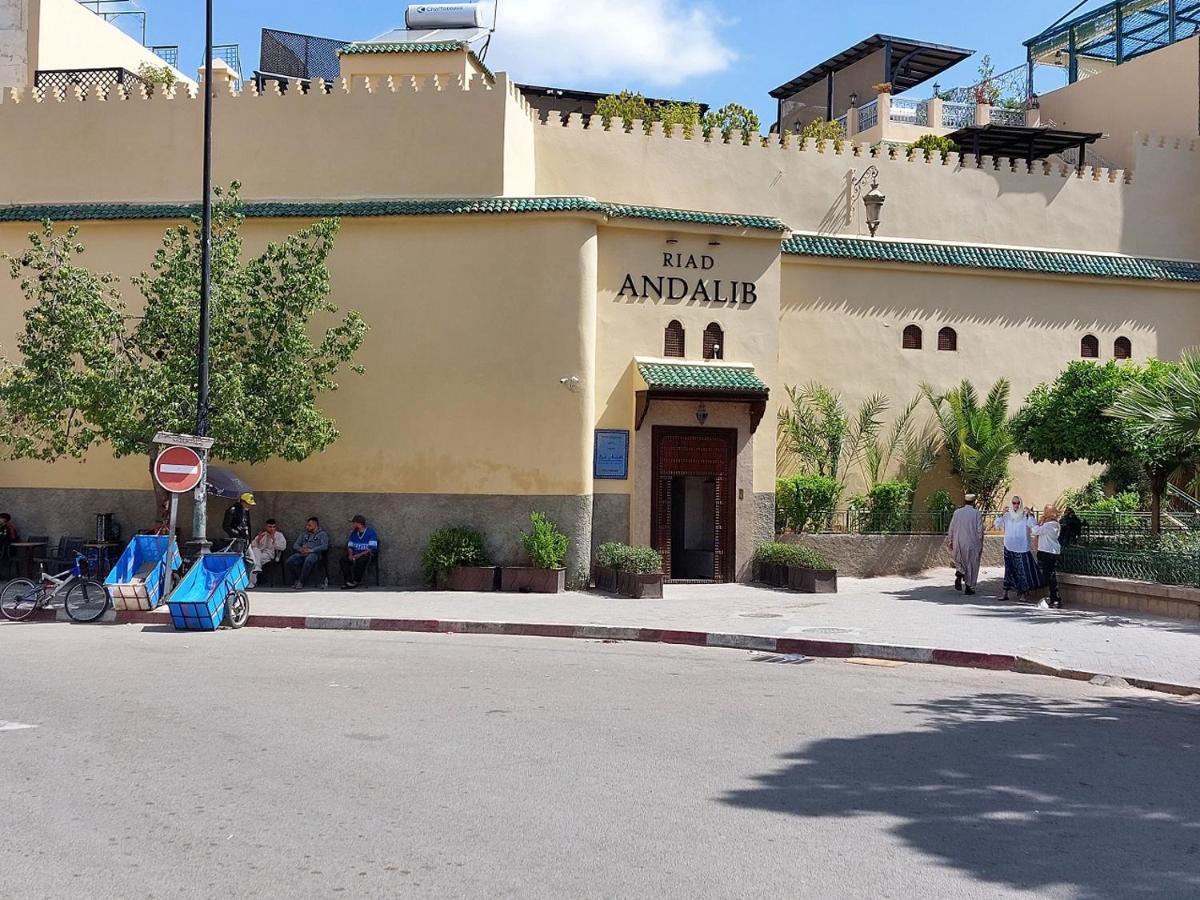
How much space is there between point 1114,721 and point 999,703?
1.02 m

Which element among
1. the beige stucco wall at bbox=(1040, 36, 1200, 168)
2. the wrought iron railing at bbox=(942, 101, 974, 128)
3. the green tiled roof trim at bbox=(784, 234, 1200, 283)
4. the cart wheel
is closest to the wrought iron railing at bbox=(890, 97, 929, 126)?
the wrought iron railing at bbox=(942, 101, 974, 128)

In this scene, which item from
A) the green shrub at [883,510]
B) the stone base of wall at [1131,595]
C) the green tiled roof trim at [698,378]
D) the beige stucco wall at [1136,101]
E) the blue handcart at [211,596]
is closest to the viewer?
the blue handcart at [211,596]

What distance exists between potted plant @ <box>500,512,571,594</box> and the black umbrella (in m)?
4.20

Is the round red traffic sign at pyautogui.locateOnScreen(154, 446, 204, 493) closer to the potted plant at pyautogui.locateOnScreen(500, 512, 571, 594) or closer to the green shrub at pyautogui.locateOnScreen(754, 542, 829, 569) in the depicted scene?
the potted plant at pyautogui.locateOnScreen(500, 512, 571, 594)

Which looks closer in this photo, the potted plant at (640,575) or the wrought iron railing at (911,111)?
the potted plant at (640,575)

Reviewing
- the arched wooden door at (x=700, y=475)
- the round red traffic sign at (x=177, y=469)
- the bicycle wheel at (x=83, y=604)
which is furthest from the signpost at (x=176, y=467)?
the arched wooden door at (x=700, y=475)

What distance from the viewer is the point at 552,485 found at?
19406 millimetres

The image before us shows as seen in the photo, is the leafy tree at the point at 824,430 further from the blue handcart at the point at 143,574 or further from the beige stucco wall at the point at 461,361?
the blue handcart at the point at 143,574

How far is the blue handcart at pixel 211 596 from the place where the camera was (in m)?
14.6

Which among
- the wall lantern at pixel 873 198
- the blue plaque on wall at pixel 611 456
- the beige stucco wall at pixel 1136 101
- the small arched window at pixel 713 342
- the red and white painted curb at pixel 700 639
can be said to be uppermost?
the beige stucco wall at pixel 1136 101

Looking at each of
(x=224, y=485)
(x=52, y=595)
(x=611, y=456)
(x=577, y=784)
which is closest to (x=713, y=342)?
(x=611, y=456)

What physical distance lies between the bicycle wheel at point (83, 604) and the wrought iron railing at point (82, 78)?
12256mm

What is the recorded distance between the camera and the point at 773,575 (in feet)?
65.9

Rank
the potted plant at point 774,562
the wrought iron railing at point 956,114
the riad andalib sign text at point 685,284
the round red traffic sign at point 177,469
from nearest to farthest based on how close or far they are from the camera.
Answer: the round red traffic sign at point 177,469 → the potted plant at point 774,562 → the riad andalib sign text at point 685,284 → the wrought iron railing at point 956,114
